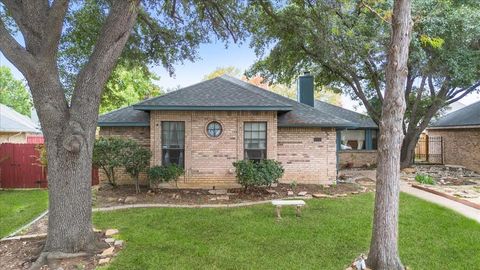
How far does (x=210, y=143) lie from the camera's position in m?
11.1

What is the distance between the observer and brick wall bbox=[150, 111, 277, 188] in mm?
11102

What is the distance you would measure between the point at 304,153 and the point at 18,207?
30.2 ft

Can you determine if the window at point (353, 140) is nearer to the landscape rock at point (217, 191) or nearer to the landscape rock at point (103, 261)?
the landscape rock at point (217, 191)

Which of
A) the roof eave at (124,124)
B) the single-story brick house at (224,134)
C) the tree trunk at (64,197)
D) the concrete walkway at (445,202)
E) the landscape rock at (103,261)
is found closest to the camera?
the landscape rock at (103,261)

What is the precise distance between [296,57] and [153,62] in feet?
24.3

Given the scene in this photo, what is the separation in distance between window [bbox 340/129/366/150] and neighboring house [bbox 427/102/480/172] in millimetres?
4988

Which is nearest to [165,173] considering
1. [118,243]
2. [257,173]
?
[257,173]

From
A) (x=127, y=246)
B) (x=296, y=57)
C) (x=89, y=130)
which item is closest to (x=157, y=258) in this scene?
(x=127, y=246)

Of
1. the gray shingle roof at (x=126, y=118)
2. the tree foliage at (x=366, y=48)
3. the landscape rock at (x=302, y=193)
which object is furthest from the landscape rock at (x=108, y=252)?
the tree foliage at (x=366, y=48)

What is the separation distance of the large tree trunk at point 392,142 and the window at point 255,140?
6779mm

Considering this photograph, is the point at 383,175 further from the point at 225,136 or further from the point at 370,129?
the point at 370,129

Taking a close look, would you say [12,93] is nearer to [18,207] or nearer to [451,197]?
[18,207]

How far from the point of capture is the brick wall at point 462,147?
17.2 metres

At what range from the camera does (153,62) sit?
11.4 m
